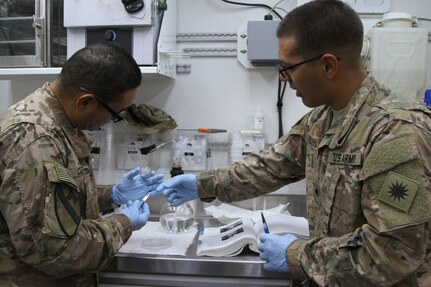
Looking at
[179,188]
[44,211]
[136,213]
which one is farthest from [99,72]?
[179,188]

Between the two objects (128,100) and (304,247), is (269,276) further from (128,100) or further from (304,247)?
(128,100)

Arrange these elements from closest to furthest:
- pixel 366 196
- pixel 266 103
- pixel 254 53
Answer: pixel 366 196, pixel 254 53, pixel 266 103

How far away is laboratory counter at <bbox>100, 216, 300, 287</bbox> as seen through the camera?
1.34 metres

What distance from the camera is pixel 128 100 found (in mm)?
1189

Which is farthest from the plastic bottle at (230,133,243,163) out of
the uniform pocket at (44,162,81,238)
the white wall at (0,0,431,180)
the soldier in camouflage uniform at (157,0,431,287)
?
the uniform pocket at (44,162,81,238)

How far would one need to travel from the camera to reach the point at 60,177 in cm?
98

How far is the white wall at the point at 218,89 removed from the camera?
85.4 inches

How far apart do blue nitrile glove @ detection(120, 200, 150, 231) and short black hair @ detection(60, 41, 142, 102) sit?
46 centimetres

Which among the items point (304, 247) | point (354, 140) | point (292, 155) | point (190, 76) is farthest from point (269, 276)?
point (190, 76)

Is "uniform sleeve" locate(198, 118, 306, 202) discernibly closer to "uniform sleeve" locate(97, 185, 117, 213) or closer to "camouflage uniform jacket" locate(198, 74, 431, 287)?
"camouflage uniform jacket" locate(198, 74, 431, 287)

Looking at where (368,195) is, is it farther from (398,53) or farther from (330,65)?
(398,53)

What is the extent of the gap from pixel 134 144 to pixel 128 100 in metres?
1.04

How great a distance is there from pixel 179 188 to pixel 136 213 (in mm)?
248

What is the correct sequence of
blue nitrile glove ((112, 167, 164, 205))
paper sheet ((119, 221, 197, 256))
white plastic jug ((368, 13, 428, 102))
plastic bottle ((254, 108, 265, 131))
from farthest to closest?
plastic bottle ((254, 108, 265, 131)), white plastic jug ((368, 13, 428, 102)), blue nitrile glove ((112, 167, 164, 205)), paper sheet ((119, 221, 197, 256))
